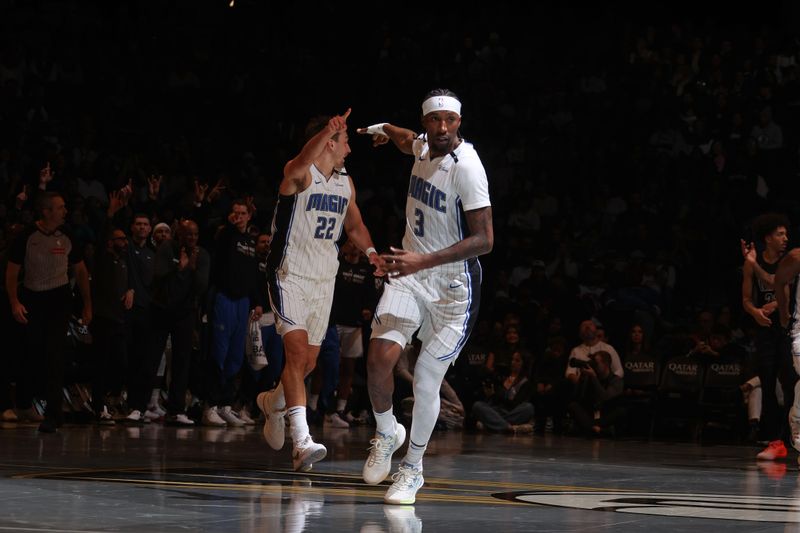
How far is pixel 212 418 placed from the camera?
41.5ft

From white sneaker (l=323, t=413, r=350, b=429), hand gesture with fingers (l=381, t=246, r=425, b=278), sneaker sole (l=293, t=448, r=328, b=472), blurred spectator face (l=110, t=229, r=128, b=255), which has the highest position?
blurred spectator face (l=110, t=229, r=128, b=255)

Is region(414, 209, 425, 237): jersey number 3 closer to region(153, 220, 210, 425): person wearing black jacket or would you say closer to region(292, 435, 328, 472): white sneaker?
region(292, 435, 328, 472): white sneaker

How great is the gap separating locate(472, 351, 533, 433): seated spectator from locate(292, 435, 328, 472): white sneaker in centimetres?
681

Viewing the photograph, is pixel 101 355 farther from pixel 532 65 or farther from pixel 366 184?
pixel 532 65

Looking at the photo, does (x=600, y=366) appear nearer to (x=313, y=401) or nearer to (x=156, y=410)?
(x=313, y=401)

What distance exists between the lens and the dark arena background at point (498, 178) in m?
10.1

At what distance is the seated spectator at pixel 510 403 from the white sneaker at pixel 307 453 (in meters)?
6.81

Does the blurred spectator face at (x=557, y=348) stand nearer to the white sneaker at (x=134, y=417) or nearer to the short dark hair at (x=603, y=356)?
the short dark hair at (x=603, y=356)

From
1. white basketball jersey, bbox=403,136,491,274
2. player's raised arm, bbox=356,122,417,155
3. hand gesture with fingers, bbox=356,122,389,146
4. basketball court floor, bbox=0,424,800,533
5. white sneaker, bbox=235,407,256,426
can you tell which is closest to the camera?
basketball court floor, bbox=0,424,800,533

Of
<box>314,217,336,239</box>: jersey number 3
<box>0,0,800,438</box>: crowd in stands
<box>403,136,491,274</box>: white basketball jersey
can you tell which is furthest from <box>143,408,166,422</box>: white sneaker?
<box>403,136,491,274</box>: white basketball jersey

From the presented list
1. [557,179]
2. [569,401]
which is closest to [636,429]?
[569,401]

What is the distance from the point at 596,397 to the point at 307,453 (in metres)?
7.42

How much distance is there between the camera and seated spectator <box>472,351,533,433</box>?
14.0 meters

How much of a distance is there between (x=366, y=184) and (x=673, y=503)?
12.7m
